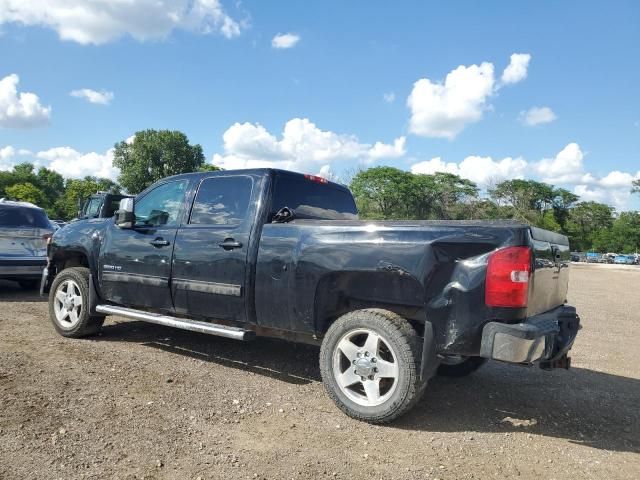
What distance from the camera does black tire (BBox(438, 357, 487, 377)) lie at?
491 cm

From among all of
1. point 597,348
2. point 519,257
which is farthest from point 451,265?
point 597,348

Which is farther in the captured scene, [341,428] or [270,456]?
[341,428]

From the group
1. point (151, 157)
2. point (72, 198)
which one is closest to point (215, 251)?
point (151, 157)

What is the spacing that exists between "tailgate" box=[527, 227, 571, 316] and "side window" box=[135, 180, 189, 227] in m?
3.48

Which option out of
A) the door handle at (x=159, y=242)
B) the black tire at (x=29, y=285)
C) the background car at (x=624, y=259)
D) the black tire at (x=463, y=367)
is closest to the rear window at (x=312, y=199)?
the door handle at (x=159, y=242)

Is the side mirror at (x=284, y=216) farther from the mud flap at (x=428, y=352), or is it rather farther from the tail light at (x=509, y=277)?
the tail light at (x=509, y=277)

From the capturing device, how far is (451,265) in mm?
3525

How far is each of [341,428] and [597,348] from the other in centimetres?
504

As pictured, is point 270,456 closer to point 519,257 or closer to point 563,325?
point 519,257

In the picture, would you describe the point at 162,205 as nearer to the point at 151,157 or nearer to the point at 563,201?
the point at 151,157

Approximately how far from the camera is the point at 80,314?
5852mm

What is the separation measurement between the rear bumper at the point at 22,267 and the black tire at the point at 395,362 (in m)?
7.19

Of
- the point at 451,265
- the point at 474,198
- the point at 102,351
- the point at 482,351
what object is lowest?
the point at 102,351

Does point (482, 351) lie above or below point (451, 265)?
below
